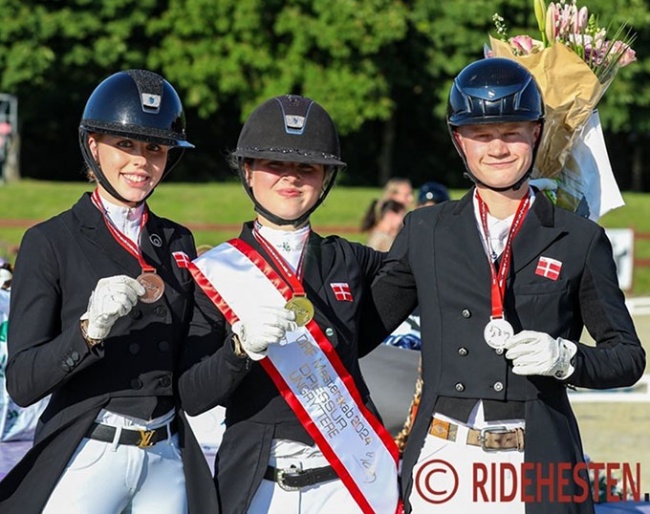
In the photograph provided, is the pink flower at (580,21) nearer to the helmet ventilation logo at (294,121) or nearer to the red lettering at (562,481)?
the helmet ventilation logo at (294,121)

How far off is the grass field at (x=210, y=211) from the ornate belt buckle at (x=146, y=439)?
1739 cm

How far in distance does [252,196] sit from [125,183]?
0.41 meters

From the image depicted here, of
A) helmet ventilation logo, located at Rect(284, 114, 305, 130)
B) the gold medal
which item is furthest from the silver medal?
helmet ventilation logo, located at Rect(284, 114, 305, 130)

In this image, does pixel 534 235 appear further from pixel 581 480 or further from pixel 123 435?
pixel 123 435

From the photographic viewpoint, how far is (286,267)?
3646 mm

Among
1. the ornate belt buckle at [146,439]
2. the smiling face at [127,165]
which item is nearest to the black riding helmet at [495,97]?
the smiling face at [127,165]

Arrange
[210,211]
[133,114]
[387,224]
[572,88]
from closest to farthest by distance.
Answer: [133,114] < [572,88] < [387,224] < [210,211]

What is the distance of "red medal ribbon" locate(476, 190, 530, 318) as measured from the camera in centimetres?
340

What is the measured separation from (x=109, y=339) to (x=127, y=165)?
0.56 metres

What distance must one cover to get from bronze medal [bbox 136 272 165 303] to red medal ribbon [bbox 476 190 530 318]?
995 mm

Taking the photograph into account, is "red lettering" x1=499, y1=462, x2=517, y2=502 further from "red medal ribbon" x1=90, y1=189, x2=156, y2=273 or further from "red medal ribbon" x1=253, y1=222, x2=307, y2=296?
"red medal ribbon" x1=90, y1=189, x2=156, y2=273

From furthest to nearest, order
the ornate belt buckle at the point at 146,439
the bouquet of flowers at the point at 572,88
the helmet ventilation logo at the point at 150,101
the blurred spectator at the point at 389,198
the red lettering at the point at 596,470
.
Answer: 1. the blurred spectator at the point at 389,198
2. the red lettering at the point at 596,470
3. the bouquet of flowers at the point at 572,88
4. the helmet ventilation logo at the point at 150,101
5. the ornate belt buckle at the point at 146,439

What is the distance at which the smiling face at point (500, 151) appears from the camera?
359 cm

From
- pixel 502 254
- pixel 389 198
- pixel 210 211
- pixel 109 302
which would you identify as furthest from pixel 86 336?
pixel 210 211
